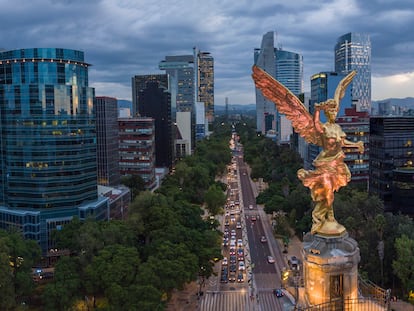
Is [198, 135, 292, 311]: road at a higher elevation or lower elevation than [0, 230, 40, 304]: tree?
lower

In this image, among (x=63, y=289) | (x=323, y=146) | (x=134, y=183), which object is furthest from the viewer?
(x=134, y=183)

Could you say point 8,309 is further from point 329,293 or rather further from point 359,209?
point 359,209

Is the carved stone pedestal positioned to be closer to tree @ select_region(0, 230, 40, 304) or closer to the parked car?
tree @ select_region(0, 230, 40, 304)

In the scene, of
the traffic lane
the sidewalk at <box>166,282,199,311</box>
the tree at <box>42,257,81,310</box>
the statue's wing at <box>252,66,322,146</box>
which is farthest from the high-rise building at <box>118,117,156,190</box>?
the statue's wing at <box>252,66,322,146</box>

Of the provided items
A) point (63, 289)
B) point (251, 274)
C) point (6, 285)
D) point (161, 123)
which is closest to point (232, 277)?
point (251, 274)

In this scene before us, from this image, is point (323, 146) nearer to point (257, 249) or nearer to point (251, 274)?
point (251, 274)

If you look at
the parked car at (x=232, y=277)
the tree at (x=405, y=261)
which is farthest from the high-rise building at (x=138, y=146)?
the tree at (x=405, y=261)
